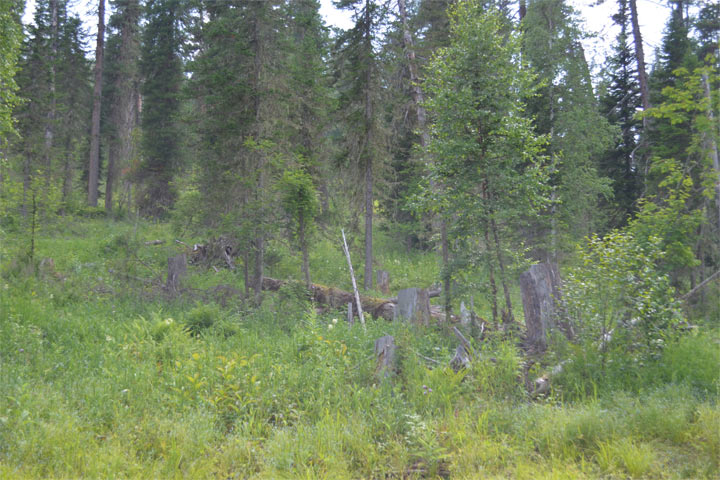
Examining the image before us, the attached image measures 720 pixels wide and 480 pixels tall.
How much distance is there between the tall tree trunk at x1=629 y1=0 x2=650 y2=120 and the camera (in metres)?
16.8

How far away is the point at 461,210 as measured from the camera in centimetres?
848

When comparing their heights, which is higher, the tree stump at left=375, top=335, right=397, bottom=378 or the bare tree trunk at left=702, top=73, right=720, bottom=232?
the bare tree trunk at left=702, top=73, right=720, bottom=232

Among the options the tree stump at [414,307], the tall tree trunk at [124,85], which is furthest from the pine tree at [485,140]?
the tall tree trunk at [124,85]

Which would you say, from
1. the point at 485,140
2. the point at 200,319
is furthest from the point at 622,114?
the point at 200,319

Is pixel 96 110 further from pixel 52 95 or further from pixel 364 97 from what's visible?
pixel 364 97

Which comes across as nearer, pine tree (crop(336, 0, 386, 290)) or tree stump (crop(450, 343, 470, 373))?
tree stump (crop(450, 343, 470, 373))

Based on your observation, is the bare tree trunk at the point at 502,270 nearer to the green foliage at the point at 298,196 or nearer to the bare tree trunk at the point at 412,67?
the green foliage at the point at 298,196

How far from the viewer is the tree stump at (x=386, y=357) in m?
6.11

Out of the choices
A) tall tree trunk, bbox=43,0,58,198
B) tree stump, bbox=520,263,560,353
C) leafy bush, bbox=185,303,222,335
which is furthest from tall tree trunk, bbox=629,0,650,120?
tall tree trunk, bbox=43,0,58,198

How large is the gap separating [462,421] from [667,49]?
60.7ft

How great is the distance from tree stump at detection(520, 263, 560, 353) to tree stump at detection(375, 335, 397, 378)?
2.45 metres

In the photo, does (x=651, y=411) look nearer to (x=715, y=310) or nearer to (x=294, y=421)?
(x=294, y=421)

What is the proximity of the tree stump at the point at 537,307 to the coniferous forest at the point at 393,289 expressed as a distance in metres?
0.03

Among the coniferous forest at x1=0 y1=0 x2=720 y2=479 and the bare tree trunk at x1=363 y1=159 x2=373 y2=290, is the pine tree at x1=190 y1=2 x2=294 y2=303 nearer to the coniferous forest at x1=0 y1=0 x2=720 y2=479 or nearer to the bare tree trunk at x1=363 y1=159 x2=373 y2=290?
the coniferous forest at x1=0 y1=0 x2=720 y2=479
